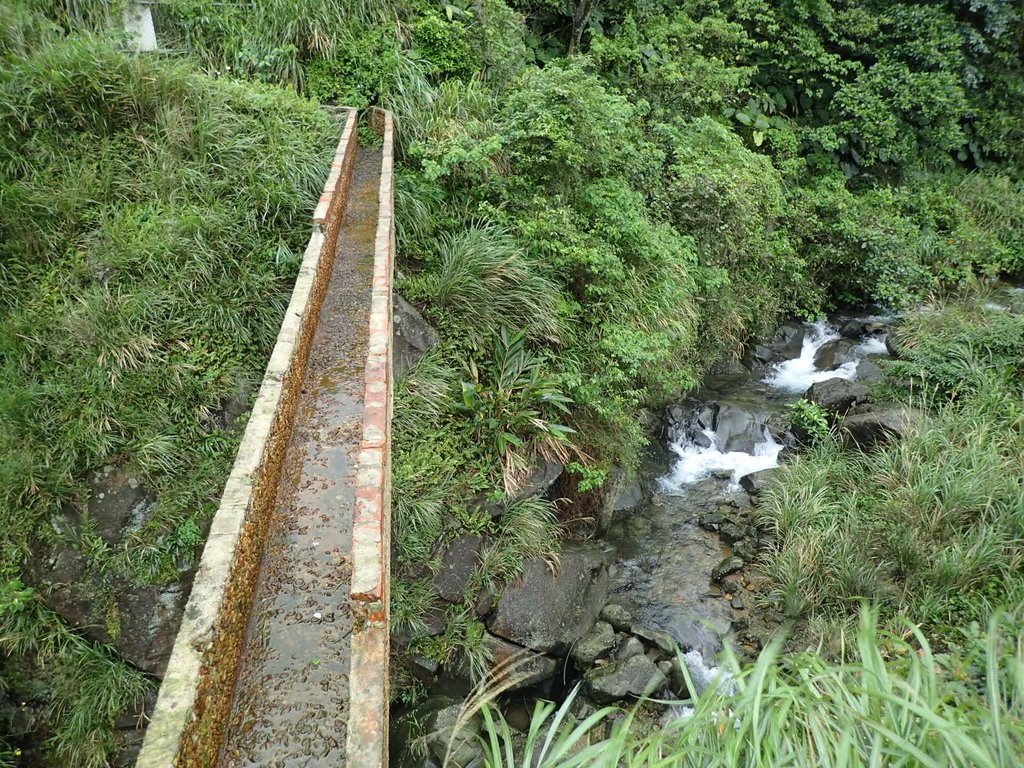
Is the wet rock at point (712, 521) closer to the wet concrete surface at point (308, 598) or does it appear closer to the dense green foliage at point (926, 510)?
the dense green foliage at point (926, 510)

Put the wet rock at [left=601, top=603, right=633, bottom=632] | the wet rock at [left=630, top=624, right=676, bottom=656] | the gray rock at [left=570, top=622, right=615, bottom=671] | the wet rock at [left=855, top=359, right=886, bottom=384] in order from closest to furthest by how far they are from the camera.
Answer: the gray rock at [left=570, top=622, right=615, bottom=671] < the wet rock at [left=630, top=624, right=676, bottom=656] < the wet rock at [left=601, top=603, right=633, bottom=632] < the wet rock at [left=855, top=359, right=886, bottom=384]

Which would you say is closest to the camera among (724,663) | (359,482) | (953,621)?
(724,663)

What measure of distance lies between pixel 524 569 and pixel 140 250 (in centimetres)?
433

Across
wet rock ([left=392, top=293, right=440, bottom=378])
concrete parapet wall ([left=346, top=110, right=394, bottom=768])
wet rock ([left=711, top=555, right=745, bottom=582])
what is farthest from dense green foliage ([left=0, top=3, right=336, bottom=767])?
wet rock ([left=711, top=555, right=745, bottom=582])

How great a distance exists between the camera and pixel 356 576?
8.39 ft

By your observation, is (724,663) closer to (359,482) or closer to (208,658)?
(359,482)

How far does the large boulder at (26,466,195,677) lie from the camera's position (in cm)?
421

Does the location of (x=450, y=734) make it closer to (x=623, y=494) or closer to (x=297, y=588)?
(x=297, y=588)

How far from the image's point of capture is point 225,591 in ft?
8.71

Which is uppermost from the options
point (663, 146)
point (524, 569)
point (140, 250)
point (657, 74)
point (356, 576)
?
point (657, 74)

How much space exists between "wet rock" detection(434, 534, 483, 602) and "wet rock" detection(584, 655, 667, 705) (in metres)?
1.27

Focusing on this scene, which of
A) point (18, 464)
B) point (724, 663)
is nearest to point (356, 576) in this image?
point (724, 663)

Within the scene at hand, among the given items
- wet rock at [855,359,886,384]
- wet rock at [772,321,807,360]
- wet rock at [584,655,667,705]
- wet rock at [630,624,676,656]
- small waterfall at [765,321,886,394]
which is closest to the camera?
wet rock at [584,655,667,705]

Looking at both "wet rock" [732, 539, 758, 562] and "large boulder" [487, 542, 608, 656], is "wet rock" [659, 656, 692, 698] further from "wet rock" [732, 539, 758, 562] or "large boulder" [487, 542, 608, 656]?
"wet rock" [732, 539, 758, 562]
